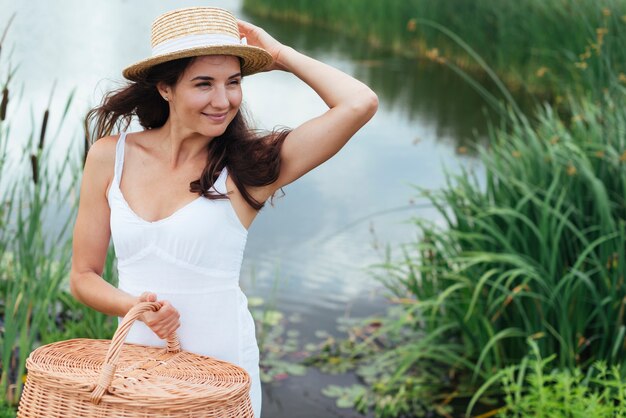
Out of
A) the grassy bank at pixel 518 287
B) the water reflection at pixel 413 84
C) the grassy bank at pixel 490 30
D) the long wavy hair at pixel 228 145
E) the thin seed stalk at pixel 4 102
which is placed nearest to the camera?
the long wavy hair at pixel 228 145

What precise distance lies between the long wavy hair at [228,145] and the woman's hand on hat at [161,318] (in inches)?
8.4

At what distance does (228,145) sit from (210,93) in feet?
0.46


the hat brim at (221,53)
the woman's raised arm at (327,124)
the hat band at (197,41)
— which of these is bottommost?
the woman's raised arm at (327,124)

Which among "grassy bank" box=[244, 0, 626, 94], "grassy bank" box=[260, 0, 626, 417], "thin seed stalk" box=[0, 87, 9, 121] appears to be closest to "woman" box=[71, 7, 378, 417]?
"thin seed stalk" box=[0, 87, 9, 121]

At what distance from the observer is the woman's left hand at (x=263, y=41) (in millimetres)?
1829

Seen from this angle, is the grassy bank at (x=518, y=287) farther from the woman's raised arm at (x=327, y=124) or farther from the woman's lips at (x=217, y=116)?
the woman's lips at (x=217, y=116)

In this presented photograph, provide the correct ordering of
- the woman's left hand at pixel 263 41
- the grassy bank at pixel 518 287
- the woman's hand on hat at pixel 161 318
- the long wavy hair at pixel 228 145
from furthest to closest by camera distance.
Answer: the grassy bank at pixel 518 287 → the woman's left hand at pixel 263 41 → the long wavy hair at pixel 228 145 → the woman's hand on hat at pixel 161 318

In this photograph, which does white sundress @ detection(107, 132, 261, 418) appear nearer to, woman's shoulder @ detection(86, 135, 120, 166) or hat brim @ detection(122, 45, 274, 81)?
woman's shoulder @ detection(86, 135, 120, 166)

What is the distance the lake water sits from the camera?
4133 millimetres

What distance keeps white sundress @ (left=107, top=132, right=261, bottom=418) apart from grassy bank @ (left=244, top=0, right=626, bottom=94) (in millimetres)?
3191

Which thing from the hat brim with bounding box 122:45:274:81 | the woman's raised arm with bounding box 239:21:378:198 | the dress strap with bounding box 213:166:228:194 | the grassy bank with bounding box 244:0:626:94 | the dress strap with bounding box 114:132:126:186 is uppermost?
the grassy bank with bounding box 244:0:626:94

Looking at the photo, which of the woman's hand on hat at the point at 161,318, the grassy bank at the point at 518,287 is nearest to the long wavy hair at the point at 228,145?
the woman's hand on hat at the point at 161,318

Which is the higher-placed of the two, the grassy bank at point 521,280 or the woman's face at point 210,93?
the woman's face at point 210,93

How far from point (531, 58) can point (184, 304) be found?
648 centimetres
